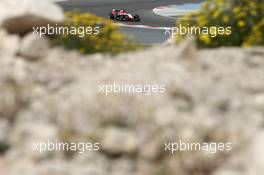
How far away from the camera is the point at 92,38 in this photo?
8977 millimetres

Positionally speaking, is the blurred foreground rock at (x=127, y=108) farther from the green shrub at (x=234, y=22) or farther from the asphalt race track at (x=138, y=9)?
the asphalt race track at (x=138, y=9)

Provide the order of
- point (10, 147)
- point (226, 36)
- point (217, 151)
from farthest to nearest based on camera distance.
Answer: point (226, 36) → point (10, 147) → point (217, 151)

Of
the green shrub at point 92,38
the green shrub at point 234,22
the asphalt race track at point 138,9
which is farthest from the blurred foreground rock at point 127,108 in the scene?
the asphalt race track at point 138,9

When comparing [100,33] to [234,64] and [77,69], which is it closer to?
[77,69]

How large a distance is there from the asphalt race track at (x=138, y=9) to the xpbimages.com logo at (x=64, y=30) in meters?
17.4

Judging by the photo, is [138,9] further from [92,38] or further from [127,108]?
[127,108]

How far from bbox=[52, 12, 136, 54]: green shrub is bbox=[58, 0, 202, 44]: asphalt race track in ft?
56.3

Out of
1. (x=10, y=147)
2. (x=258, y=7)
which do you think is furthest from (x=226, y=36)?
(x=10, y=147)

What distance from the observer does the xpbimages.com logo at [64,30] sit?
817 cm

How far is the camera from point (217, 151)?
5.99 meters

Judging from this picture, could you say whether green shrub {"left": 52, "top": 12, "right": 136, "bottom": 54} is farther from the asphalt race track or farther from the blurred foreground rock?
the asphalt race track

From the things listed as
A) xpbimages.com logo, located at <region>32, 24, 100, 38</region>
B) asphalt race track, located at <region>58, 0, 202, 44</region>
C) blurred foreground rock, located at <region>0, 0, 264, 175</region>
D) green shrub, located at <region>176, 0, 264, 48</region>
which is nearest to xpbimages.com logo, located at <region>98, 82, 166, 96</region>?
blurred foreground rock, located at <region>0, 0, 264, 175</region>

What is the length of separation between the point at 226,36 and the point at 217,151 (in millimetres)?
3481

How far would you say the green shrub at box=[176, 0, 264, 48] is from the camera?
897 centimetres
